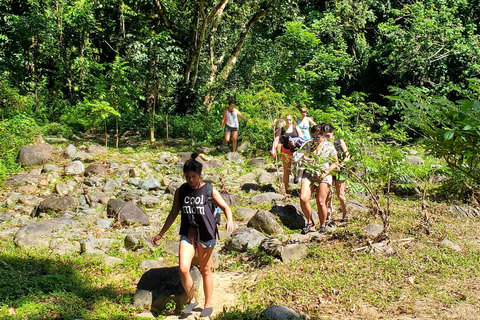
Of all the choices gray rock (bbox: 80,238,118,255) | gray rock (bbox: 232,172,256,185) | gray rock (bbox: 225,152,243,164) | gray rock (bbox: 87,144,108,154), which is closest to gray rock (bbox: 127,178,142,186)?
gray rock (bbox: 232,172,256,185)

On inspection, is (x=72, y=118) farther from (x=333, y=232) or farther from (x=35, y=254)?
(x=333, y=232)

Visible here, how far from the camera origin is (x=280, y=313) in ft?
13.6

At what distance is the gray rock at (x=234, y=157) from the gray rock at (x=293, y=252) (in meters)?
5.34

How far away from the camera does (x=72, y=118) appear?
1384cm

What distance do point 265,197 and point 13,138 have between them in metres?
6.09

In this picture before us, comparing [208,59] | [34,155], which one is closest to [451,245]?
[34,155]

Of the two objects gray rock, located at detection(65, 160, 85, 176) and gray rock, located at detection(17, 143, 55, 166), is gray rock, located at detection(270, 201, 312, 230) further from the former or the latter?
gray rock, located at detection(17, 143, 55, 166)

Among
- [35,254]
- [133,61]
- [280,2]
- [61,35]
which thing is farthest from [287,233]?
[61,35]

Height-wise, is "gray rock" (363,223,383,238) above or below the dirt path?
above

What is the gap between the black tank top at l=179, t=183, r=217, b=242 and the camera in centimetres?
411

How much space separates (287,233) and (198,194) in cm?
303

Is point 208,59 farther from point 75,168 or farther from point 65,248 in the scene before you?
point 65,248

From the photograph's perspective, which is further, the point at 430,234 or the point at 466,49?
the point at 466,49

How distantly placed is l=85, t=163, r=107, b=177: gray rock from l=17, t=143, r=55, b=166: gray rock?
4.04 feet
